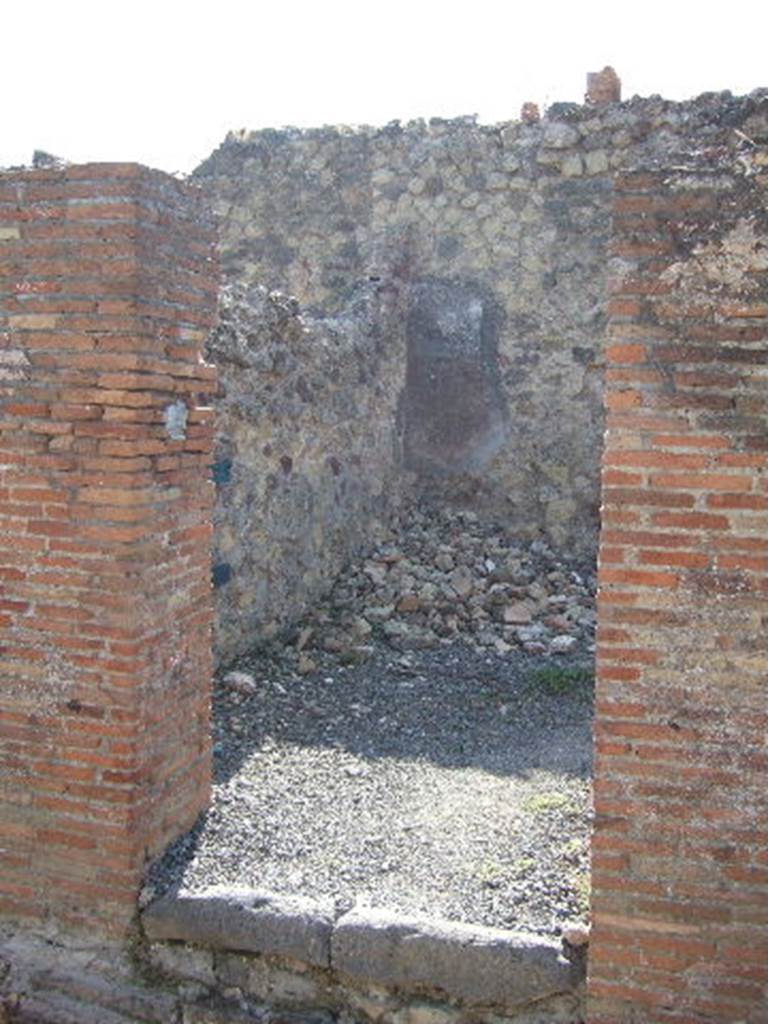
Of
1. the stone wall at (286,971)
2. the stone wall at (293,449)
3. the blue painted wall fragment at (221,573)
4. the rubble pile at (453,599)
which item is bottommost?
the stone wall at (286,971)

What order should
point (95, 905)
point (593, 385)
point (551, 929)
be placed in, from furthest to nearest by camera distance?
point (593, 385) < point (95, 905) < point (551, 929)

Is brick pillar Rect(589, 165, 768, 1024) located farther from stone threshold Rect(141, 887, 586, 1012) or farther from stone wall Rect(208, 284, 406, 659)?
stone wall Rect(208, 284, 406, 659)

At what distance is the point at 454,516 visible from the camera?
9.77 meters

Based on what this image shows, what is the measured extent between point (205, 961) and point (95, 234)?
2.76 metres

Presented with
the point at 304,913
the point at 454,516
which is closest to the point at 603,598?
the point at 304,913

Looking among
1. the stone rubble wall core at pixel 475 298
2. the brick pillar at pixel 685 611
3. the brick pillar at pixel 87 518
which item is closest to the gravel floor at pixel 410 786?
the brick pillar at pixel 87 518

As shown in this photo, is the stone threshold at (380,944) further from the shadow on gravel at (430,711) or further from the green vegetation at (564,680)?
the green vegetation at (564,680)

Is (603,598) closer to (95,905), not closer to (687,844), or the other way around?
(687,844)

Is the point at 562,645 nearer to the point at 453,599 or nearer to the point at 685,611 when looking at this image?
the point at 453,599

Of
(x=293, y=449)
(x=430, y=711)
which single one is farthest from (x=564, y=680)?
(x=293, y=449)

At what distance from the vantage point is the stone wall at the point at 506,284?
962cm

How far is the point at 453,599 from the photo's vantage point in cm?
840

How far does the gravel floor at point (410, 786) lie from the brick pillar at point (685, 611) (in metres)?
0.57

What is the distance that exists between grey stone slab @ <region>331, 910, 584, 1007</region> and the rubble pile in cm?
339
